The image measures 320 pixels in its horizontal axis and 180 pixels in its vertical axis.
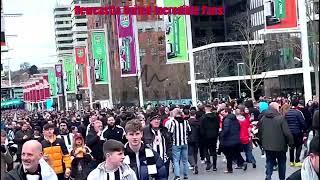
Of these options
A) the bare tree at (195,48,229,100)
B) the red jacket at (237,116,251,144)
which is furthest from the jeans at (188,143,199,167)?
the bare tree at (195,48,229,100)

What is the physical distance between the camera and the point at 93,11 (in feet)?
128

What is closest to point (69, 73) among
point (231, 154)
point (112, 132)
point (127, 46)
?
point (127, 46)

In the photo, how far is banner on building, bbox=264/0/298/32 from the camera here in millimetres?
36625

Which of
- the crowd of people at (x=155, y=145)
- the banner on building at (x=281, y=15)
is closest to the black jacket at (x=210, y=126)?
the crowd of people at (x=155, y=145)

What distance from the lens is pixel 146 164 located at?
6.53 m

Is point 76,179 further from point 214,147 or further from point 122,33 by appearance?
point 122,33

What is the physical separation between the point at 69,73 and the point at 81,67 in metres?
1.70

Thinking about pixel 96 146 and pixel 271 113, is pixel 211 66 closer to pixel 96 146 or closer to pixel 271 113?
pixel 271 113

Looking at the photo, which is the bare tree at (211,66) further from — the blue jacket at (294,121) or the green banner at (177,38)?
the blue jacket at (294,121)

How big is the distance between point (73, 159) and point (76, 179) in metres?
0.34

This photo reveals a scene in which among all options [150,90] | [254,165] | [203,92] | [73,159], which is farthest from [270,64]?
[73,159]

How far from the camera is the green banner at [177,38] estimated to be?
41188 millimetres

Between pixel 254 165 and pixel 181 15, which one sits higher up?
pixel 181 15

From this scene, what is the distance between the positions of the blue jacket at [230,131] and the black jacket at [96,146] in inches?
190
